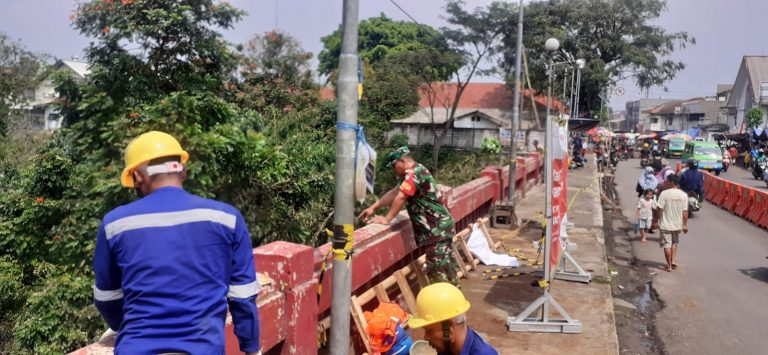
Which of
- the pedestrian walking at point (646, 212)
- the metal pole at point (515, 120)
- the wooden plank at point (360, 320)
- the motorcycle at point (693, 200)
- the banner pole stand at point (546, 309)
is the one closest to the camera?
the wooden plank at point (360, 320)

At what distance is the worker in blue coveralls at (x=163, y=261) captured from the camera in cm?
250

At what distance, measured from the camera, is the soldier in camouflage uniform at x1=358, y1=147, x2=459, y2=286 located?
5.73 meters

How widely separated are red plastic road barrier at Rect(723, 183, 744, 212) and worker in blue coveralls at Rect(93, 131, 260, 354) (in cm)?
1874

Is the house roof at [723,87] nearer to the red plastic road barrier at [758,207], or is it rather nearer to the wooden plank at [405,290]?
the red plastic road barrier at [758,207]

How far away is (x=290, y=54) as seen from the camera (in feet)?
91.7

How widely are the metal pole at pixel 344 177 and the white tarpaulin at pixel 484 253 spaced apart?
5150 millimetres

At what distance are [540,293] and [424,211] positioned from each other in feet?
8.71

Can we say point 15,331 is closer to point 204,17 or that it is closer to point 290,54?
point 204,17

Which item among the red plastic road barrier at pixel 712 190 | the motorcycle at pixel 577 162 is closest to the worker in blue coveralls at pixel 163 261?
the red plastic road barrier at pixel 712 190

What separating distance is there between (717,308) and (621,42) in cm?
3984

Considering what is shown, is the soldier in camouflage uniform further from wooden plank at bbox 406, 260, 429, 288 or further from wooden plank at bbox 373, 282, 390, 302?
wooden plank at bbox 373, 282, 390, 302

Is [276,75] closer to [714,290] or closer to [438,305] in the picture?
[714,290]

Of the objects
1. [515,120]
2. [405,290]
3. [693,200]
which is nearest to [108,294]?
[405,290]

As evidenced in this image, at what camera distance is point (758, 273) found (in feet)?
34.5
